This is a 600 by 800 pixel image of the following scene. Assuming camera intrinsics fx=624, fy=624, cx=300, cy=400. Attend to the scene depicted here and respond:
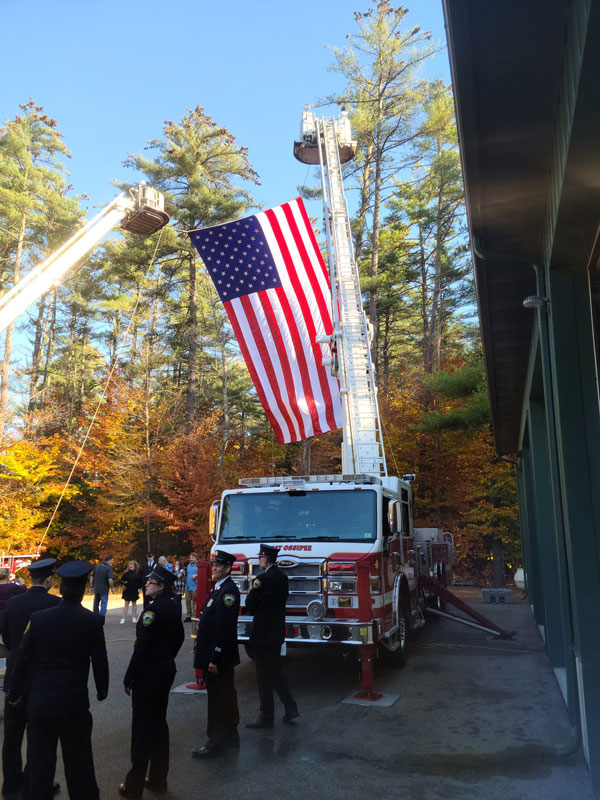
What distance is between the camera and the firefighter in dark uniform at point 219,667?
5.65m

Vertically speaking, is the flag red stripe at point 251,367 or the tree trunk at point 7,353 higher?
the tree trunk at point 7,353

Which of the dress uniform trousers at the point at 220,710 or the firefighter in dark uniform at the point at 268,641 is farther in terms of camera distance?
the firefighter in dark uniform at the point at 268,641

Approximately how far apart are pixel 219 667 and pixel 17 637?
69.7 inches

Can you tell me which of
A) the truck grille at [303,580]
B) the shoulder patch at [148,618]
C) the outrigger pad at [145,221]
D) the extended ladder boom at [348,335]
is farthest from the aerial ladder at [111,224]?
the shoulder patch at [148,618]

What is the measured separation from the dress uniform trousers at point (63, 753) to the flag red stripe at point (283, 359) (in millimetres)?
10998

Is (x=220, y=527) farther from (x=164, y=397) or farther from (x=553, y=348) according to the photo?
(x=164, y=397)

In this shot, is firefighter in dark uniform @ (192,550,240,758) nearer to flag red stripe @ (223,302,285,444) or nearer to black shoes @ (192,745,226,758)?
black shoes @ (192,745,226,758)

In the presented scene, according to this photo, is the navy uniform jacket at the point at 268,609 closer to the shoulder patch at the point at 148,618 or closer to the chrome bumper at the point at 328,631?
the chrome bumper at the point at 328,631

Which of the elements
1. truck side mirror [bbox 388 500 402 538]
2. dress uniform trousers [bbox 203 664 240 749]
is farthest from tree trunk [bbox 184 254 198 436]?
dress uniform trousers [bbox 203 664 240 749]

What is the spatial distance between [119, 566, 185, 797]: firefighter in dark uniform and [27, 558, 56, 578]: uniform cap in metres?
0.93

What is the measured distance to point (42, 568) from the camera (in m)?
5.20

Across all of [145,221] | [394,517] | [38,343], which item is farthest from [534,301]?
[38,343]

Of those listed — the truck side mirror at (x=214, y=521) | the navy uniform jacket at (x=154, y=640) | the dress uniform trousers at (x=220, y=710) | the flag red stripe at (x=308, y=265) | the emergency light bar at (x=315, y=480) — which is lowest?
the dress uniform trousers at (x=220, y=710)

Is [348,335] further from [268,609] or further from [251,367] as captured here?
[268,609]
